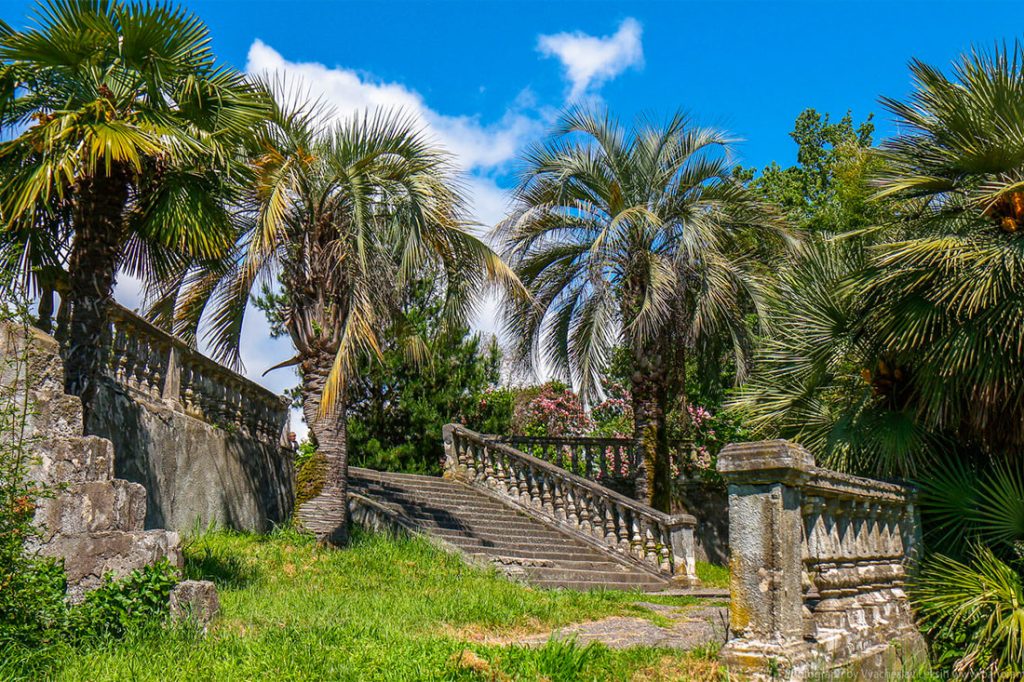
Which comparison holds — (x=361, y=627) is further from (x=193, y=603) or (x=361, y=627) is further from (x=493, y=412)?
(x=493, y=412)

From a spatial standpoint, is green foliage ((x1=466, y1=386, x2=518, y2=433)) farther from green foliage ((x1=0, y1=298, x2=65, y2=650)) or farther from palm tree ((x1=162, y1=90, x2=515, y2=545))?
green foliage ((x1=0, y1=298, x2=65, y2=650))

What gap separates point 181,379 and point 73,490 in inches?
205

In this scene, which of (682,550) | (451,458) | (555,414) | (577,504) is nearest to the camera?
(682,550)

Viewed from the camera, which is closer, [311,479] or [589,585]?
[311,479]

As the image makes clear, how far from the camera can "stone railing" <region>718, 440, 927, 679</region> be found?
5.80m

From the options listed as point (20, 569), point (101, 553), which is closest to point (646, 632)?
point (101, 553)

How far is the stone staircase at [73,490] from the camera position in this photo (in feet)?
22.1

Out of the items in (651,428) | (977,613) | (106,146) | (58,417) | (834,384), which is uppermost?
(106,146)

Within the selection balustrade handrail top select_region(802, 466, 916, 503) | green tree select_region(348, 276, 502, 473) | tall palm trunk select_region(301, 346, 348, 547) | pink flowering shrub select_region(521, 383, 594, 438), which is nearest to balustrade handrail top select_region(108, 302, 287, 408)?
tall palm trunk select_region(301, 346, 348, 547)

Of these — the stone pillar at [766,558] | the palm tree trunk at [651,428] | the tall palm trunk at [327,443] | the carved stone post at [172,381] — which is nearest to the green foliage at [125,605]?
the stone pillar at [766,558]

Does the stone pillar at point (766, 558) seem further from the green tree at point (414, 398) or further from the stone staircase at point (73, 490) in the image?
the green tree at point (414, 398)

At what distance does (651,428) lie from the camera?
1548 centimetres

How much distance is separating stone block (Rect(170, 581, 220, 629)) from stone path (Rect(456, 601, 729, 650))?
223cm

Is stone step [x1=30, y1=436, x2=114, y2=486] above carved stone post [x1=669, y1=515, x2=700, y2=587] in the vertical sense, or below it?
above
